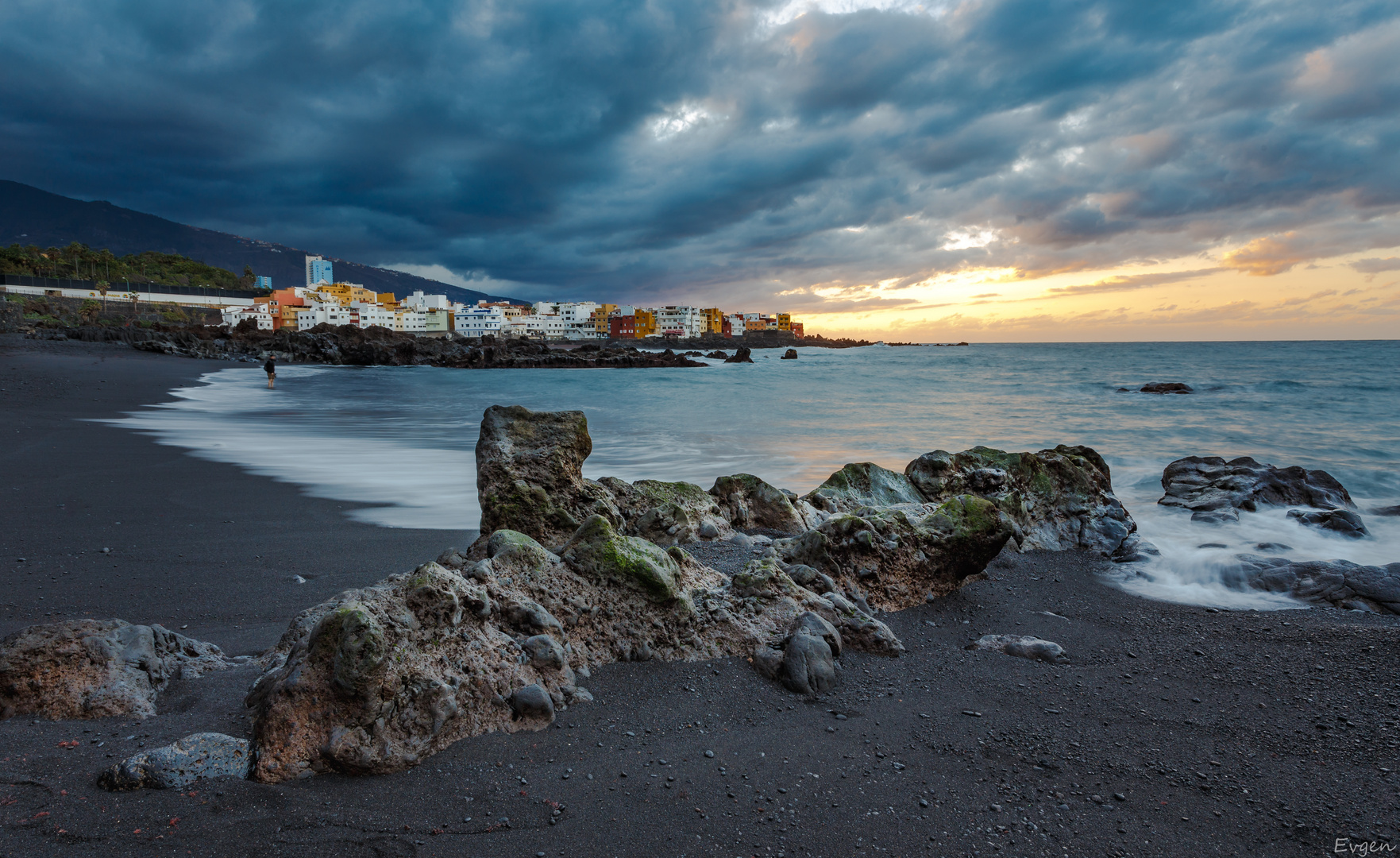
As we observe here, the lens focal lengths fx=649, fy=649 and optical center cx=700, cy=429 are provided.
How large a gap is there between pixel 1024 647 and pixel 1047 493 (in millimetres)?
2402

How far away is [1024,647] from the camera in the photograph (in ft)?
9.36

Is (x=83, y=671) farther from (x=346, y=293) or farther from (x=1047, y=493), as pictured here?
(x=346, y=293)

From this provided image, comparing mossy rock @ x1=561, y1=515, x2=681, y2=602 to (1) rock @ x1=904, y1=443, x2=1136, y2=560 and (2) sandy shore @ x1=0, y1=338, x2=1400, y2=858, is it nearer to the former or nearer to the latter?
(2) sandy shore @ x1=0, y1=338, x2=1400, y2=858

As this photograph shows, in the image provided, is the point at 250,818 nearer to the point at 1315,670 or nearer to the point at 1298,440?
the point at 1315,670

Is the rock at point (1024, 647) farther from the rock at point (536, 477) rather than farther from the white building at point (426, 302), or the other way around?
the white building at point (426, 302)

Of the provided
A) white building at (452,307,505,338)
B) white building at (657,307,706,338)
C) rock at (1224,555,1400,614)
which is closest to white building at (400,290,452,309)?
white building at (452,307,505,338)

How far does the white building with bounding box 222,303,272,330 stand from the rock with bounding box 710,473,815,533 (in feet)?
284

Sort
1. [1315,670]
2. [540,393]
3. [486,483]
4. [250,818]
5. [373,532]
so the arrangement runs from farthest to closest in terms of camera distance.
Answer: [540,393] < [373,532] < [486,483] < [1315,670] < [250,818]

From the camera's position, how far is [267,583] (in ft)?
11.2

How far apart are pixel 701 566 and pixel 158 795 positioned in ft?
6.67

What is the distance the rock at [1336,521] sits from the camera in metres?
5.25

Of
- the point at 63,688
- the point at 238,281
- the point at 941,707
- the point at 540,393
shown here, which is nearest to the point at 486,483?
the point at 63,688

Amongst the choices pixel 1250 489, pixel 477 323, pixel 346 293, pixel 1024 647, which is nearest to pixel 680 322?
pixel 477 323

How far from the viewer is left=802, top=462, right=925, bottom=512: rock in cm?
516
